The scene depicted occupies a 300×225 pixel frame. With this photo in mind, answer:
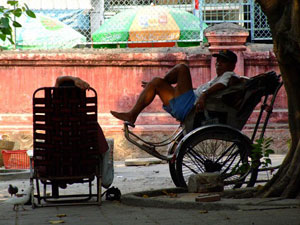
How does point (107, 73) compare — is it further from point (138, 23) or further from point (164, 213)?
point (164, 213)

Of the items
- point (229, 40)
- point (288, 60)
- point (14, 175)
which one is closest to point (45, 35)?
point (229, 40)

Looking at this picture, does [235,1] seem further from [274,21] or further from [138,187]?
[274,21]

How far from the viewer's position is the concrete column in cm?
1642

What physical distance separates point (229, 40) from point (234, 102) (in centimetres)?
718

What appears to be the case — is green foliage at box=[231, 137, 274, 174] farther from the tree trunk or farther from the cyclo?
the tree trunk

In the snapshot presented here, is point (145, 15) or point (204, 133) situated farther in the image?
point (145, 15)

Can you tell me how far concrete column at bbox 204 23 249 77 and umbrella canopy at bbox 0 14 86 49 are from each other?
3172mm

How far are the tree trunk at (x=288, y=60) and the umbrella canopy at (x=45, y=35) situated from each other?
415 inches

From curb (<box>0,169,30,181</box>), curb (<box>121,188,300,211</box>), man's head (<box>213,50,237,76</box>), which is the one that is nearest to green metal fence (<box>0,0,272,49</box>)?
curb (<box>0,169,30,181</box>)

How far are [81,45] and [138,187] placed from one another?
28.1ft

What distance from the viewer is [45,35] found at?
63.3 ft

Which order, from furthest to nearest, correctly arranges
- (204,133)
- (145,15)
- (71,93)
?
(145,15) → (204,133) → (71,93)

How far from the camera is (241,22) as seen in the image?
17641 mm

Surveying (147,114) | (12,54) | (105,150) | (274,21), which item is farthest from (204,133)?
(12,54)
